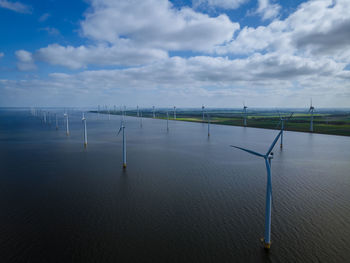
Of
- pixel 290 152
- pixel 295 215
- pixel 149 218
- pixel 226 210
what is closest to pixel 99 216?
pixel 149 218

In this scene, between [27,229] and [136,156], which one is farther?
[136,156]

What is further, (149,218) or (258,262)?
(149,218)

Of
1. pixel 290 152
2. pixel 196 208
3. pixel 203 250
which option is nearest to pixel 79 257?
pixel 203 250

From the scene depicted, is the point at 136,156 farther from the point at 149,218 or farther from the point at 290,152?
the point at 290,152

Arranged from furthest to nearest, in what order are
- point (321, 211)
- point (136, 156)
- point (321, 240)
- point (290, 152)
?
point (290, 152)
point (136, 156)
point (321, 211)
point (321, 240)

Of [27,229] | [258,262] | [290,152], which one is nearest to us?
[258,262]

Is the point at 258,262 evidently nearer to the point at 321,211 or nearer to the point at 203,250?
the point at 203,250
